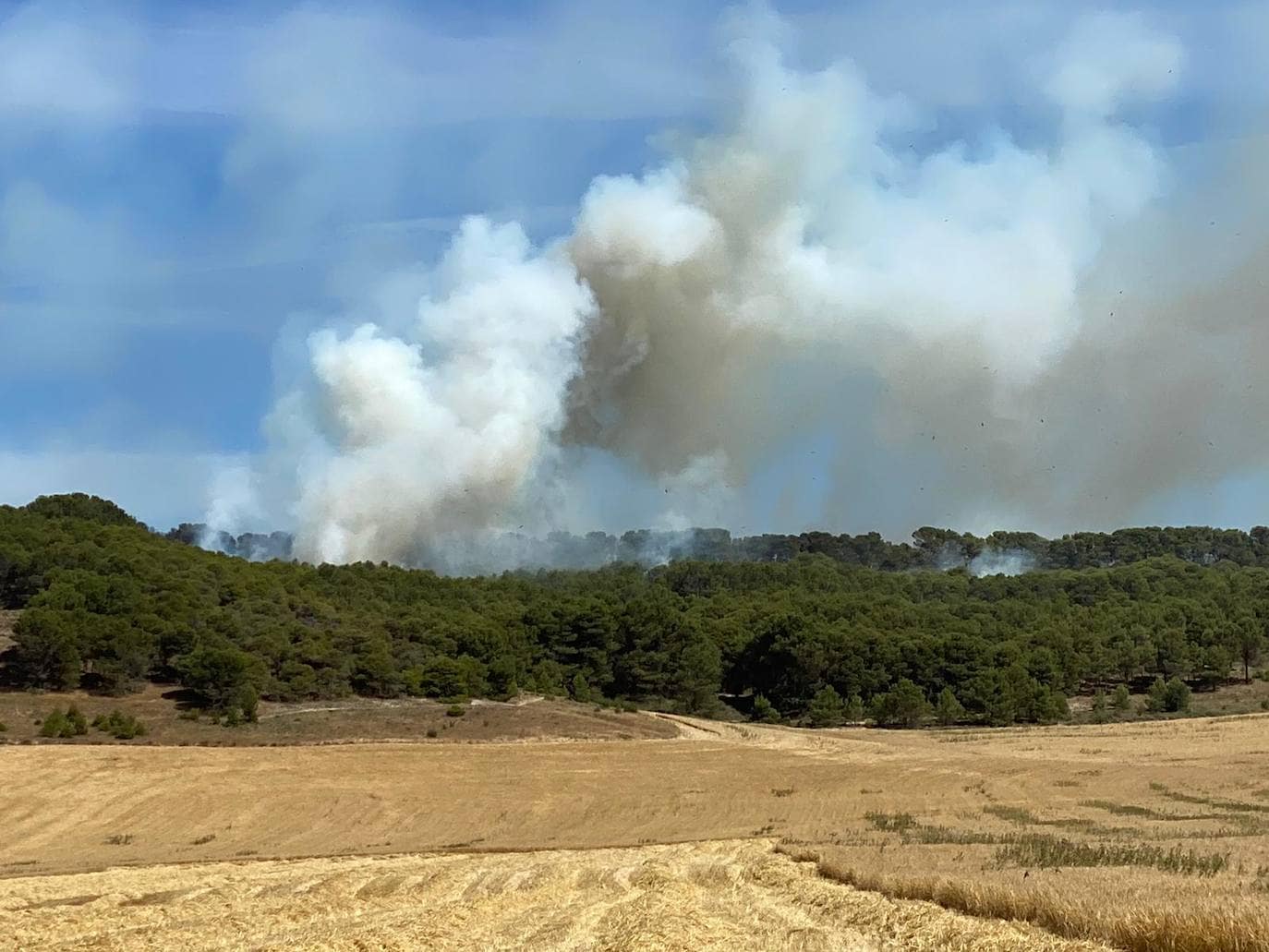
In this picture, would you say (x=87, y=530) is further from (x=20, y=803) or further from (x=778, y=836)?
(x=778, y=836)

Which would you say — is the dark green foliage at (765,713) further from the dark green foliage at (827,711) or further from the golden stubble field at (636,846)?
the golden stubble field at (636,846)

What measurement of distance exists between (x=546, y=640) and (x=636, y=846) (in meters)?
87.4

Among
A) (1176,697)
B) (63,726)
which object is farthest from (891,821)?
(1176,697)

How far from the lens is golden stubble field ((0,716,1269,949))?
60.2 ft

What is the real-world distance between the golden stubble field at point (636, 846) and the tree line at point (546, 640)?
93.2 ft

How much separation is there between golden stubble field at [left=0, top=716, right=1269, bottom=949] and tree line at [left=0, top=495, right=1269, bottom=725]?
93.2 feet

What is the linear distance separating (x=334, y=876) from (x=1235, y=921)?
18.8 meters

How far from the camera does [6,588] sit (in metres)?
112

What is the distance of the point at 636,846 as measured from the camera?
3447 cm

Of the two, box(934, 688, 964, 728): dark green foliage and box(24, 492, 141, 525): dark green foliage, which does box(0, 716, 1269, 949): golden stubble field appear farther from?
box(24, 492, 141, 525): dark green foliage

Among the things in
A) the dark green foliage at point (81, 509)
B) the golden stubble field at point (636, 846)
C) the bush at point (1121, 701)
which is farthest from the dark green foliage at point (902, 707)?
the dark green foliage at point (81, 509)

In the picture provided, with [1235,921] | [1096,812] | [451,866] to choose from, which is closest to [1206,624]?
[1096,812]

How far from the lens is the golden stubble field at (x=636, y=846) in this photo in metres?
18.4

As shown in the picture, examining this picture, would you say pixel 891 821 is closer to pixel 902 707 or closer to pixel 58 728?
pixel 58 728
